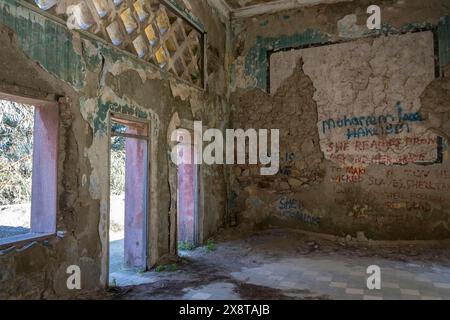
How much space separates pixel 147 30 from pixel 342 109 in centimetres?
351

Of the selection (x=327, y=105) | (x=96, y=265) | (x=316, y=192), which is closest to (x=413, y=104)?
(x=327, y=105)

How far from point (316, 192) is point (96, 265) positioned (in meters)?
3.99

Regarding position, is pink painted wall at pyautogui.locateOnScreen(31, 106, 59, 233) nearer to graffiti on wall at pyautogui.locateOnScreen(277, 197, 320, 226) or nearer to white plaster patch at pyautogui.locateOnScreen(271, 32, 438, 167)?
graffiti on wall at pyautogui.locateOnScreen(277, 197, 320, 226)

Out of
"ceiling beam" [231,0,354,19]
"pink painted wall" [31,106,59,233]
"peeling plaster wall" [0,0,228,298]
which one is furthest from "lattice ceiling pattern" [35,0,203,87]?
"ceiling beam" [231,0,354,19]

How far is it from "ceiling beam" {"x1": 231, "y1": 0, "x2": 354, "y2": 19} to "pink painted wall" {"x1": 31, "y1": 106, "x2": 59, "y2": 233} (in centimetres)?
476

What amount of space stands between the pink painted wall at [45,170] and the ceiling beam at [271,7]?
476 centimetres

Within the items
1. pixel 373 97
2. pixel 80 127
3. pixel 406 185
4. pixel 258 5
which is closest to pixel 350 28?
pixel 373 97

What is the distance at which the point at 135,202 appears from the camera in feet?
14.1

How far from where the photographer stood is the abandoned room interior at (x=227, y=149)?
302 cm

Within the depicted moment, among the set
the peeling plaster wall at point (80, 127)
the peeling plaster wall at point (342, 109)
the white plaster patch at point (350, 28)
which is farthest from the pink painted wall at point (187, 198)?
the white plaster patch at point (350, 28)

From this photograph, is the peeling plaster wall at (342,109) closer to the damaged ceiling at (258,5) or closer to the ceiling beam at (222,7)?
the damaged ceiling at (258,5)

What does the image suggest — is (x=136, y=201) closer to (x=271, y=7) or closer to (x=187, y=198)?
(x=187, y=198)

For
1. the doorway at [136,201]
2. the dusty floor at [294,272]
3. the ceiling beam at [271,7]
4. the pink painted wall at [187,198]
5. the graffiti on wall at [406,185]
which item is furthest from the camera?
the ceiling beam at [271,7]

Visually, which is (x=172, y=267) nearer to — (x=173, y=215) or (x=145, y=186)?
(x=173, y=215)
